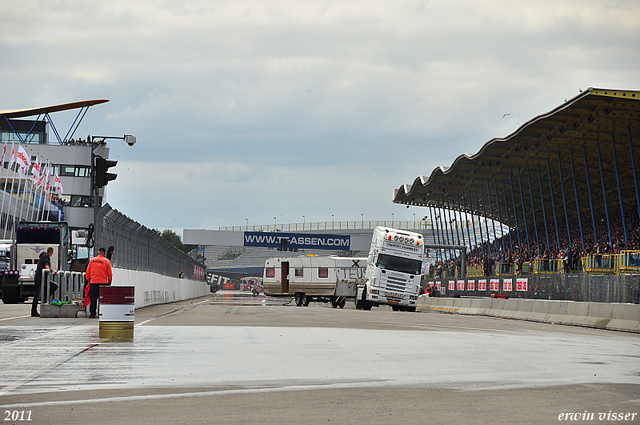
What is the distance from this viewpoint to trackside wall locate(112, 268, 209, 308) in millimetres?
25381

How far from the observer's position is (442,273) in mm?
66188

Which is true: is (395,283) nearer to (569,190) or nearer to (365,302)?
(365,302)

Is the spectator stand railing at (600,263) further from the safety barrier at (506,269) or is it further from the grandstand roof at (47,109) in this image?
the grandstand roof at (47,109)

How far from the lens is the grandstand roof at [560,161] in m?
39.7

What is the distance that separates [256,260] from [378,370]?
404 ft

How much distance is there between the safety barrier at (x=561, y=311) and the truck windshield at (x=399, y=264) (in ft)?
9.85

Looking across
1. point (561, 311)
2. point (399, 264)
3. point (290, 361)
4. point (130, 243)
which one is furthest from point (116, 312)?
point (399, 264)

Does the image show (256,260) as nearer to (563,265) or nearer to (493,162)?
(493,162)

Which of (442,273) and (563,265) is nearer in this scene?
(563,265)

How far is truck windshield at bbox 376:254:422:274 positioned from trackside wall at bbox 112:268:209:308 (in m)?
10.1

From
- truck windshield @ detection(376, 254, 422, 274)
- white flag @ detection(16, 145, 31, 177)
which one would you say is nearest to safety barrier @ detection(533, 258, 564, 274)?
truck windshield @ detection(376, 254, 422, 274)

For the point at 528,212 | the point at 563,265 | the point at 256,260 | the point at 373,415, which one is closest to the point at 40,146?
the point at 256,260

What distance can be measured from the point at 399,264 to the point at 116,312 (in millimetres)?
26212

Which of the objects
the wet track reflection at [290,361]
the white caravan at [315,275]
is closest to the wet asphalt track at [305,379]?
the wet track reflection at [290,361]
